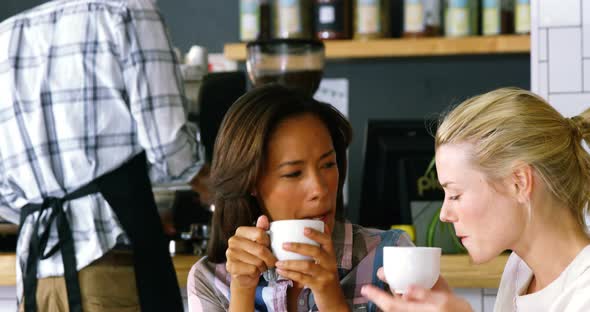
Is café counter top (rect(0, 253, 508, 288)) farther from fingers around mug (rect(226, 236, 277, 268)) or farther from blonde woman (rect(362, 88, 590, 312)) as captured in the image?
fingers around mug (rect(226, 236, 277, 268))

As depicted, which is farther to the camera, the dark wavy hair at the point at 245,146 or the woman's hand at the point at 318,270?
the dark wavy hair at the point at 245,146

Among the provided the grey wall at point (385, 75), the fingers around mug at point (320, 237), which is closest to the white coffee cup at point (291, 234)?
the fingers around mug at point (320, 237)

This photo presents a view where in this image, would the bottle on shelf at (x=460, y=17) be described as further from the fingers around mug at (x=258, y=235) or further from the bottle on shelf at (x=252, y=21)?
the fingers around mug at (x=258, y=235)

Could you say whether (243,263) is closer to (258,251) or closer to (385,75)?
(258,251)

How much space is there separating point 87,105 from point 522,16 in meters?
1.70

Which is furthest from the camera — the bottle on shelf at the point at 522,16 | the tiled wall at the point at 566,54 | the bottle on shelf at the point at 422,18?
the bottle on shelf at the point at 422,18

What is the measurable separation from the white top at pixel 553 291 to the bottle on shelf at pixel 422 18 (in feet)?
6.90

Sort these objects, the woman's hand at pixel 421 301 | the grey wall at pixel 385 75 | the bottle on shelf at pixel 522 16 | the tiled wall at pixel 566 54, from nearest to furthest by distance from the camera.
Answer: the woman's hand at pixel 421 301 < the tiled wall at pixel 566 54 < the bottle on shelf at pixel 522 16 < the grey wall at pixel 385 75

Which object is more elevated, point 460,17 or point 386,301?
point 460,17

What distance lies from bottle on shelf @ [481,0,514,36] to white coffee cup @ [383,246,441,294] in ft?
7.73

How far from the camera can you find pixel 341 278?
5.37 feet

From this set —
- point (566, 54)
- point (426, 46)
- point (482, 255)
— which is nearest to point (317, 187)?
point (482, 255)

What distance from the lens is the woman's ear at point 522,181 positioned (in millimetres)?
1394

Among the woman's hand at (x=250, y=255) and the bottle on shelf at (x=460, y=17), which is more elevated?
the bottle on shelf at (x=460, y=17)
